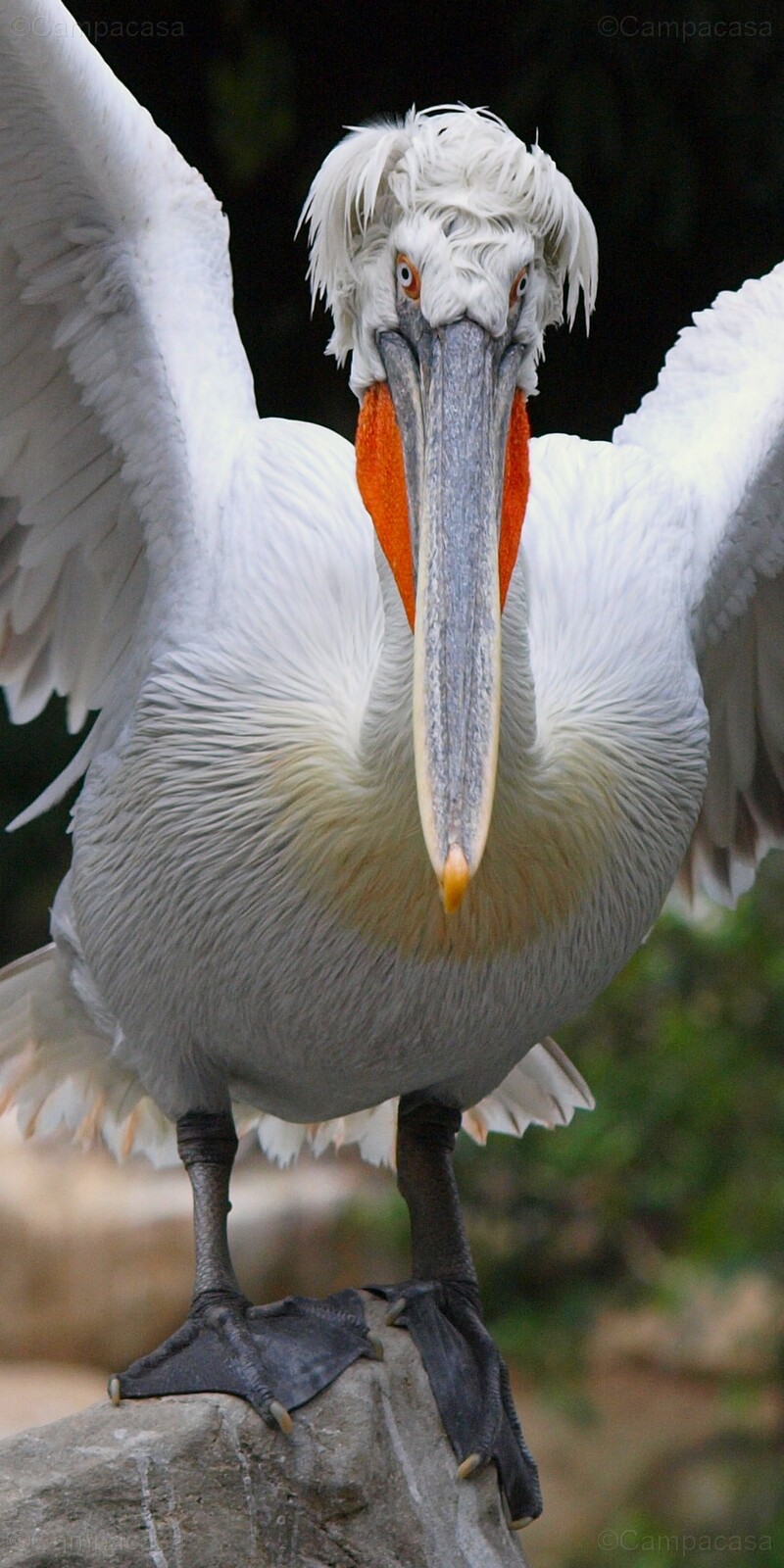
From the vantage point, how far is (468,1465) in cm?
223

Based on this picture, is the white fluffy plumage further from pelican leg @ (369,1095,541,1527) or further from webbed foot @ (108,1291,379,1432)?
webbed foot @ (108,1291,379,1432)

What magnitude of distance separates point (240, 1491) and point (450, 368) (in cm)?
115

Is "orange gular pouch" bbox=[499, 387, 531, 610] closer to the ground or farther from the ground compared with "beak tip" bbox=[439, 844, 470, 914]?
farther from the ground

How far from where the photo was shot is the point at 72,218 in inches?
89.2

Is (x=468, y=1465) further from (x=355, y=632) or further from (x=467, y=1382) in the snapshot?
(x=355, y=632)

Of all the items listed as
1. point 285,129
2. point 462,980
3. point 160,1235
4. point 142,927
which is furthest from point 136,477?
→ point 160,1235

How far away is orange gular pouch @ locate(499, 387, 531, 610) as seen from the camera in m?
1.94

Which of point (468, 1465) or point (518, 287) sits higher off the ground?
point (518, 287)

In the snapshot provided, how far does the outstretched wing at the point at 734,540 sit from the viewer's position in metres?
2.48

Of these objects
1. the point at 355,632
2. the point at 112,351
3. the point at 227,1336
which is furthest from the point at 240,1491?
the point at 112,351

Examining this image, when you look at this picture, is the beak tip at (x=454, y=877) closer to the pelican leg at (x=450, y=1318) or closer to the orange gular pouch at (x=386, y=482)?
the orange gular pouch at (x=386, y=482)

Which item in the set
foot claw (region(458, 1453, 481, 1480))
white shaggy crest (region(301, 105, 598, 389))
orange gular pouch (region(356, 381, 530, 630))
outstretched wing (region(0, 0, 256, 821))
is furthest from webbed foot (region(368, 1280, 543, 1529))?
white shaggy crest (region(301, 105, 598, 389))

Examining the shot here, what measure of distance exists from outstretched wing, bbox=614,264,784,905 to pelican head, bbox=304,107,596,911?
1.70ft

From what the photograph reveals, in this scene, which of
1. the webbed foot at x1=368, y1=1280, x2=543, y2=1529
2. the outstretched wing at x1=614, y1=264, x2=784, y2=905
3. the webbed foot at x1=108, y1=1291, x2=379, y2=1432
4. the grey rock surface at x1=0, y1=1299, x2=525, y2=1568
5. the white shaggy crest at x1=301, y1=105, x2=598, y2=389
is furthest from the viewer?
the outstretched wing at x1=614, y1=264, x2=784, y2=905
